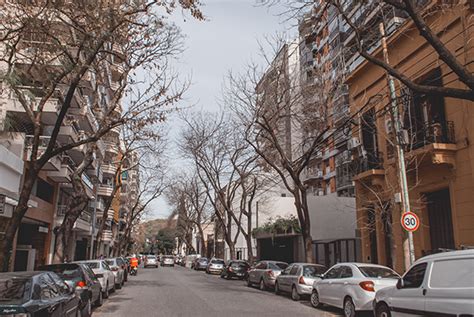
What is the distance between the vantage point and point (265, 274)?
22.4 meters

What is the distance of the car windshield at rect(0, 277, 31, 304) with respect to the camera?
6536 mm

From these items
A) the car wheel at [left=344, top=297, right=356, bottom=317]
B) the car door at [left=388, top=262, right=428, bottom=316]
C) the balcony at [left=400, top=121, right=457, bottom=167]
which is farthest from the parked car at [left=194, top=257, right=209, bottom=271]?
the car door at [left=388, top=262, right=428, bottom=316]

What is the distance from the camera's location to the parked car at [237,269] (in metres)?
31.2

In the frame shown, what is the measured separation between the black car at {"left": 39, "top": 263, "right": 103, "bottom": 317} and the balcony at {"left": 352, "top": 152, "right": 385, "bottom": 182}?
1142 centimetres

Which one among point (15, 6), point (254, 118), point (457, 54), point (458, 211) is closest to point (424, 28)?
point (457, 54)

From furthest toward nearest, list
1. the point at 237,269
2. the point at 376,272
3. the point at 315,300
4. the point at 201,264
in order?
the point at 201,264 < the point at 237,269 < the point at 315,300 < the point at 376,272

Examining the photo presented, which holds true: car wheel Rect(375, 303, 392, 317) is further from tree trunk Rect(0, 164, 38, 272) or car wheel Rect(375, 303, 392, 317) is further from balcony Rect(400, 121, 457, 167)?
tree trunk Rect(0, 164, 38, 272)

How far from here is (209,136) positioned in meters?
32.3

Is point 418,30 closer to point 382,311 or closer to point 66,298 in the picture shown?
point 382,311

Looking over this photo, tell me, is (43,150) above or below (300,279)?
above

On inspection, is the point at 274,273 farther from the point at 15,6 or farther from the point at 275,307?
the point at 15,6

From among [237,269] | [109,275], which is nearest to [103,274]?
[109,275]

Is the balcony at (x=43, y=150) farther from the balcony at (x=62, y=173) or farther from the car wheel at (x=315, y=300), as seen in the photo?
the car wheel at (x=315, y=300)

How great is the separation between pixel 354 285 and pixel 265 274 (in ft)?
34.6
